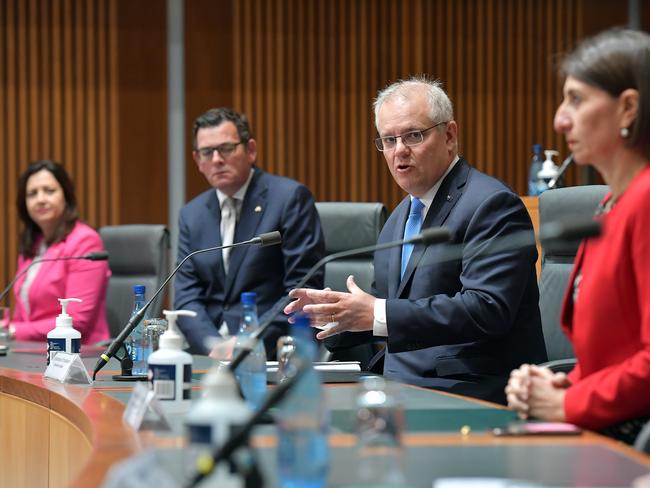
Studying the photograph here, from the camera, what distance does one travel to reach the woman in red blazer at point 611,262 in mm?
1858

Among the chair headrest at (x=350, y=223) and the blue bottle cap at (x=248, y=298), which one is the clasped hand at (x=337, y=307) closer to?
the blue bottle cap at (x=248, y=298)

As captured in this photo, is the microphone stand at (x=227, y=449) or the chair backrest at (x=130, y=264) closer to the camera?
the microphone stand at (x=227, y=449)

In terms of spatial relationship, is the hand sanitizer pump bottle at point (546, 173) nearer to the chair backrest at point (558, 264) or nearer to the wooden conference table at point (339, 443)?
the chair backrest at point (558, 264)

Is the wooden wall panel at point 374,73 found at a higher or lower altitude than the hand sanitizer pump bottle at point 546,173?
higher

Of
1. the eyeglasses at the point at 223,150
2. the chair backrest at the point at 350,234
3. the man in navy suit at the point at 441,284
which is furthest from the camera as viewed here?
the eyeglasses at the point at 223,150

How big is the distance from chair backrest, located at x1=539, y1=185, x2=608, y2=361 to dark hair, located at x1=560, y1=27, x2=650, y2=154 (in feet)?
3.83

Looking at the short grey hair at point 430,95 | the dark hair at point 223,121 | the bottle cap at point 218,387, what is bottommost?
the bottle cap at point 218,387

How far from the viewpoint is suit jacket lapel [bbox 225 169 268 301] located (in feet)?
14.4

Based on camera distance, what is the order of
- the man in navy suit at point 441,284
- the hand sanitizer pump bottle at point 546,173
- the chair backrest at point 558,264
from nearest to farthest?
the man in navy suit at point 441,284
the chair backrest at point 558,264
the hand sanitizer pump bottle at point 546,173

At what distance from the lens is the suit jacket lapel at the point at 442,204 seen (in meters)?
3.05

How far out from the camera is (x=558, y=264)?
3.28 metres

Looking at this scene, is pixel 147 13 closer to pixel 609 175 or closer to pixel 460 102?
pixel 460 102

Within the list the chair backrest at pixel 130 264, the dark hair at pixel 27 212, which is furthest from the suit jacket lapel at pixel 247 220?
the dark hair at pixel 27 212

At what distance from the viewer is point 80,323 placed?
4547 mm
